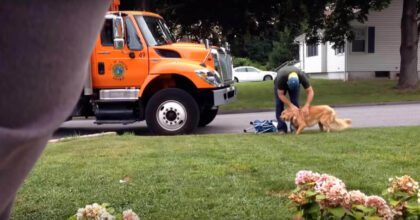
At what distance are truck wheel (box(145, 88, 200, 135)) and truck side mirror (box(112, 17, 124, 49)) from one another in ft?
3.99

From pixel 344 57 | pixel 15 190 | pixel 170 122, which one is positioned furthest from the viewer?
pixel 344 57

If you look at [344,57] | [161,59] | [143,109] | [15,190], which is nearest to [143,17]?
[161,59]

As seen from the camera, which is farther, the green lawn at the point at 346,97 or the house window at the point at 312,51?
the house window at the point at 312,51

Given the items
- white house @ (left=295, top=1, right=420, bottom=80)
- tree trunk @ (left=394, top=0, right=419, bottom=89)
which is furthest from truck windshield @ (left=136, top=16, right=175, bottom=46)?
white house @ (left=295, top=1, right=420, bottom=80)

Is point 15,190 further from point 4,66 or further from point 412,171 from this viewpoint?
point 412,171

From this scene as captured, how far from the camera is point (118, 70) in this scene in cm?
1044

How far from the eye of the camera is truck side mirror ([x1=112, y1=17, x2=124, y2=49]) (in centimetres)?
991

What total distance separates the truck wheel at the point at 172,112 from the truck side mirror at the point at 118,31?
1.22m

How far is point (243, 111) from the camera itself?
17266 mm

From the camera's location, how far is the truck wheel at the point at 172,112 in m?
10.1

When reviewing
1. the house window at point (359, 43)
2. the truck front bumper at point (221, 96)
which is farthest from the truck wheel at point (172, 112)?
the house window at point (359, 43)

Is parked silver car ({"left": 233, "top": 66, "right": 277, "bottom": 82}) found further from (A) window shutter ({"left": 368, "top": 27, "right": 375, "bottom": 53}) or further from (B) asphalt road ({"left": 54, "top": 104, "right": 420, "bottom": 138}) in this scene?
(B) asphalt road ({"left": 54, "top": 104, "right": 420, "bottom": 138})

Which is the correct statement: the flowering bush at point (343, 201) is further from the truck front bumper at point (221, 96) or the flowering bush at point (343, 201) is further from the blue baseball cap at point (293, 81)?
the truck front bumper at point (221, 96)

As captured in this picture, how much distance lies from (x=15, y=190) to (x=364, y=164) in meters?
5.16
